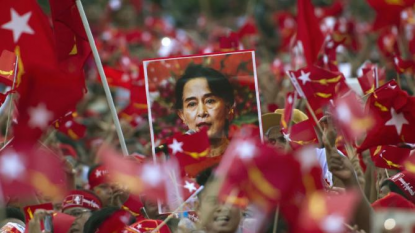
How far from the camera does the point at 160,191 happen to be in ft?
18.7

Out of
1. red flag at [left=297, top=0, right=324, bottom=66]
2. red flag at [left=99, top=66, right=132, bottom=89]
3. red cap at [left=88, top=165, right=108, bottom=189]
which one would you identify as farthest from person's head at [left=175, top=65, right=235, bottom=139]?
red flag at [left=99, top=66, right=132, bottom=89]

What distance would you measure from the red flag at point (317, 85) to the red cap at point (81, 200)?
1.39m

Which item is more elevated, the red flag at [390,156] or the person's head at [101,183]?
the red flag at [390,156]

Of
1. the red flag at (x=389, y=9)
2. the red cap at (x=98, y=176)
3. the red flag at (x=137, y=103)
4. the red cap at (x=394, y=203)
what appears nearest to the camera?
the red cap at (x=394, y=203)

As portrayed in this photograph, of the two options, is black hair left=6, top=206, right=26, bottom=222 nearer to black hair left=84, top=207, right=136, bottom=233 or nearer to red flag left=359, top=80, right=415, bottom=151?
black hair left=84, top=207, right=136, bottom=233

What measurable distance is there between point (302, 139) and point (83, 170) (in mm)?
2872

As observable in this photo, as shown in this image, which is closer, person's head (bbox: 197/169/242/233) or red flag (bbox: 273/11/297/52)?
person's head (bbox: 197/169/242/233)

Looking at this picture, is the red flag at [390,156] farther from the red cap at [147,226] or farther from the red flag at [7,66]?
the red flag at [7,66]

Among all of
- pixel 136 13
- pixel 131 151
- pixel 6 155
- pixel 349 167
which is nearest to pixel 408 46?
pixel 131 151

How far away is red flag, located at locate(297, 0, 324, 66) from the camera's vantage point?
8531mm

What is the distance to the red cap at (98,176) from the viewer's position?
7828 millimetres

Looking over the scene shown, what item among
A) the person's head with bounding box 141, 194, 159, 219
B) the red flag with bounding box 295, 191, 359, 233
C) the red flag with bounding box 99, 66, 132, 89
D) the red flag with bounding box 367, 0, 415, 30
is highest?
Result: the red flag with bounding box 367, 0, 415, 30

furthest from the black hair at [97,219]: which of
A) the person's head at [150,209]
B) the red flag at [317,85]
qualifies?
the red flag at [317,85]

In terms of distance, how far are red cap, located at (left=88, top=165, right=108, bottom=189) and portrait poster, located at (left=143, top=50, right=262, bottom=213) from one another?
135 cm
